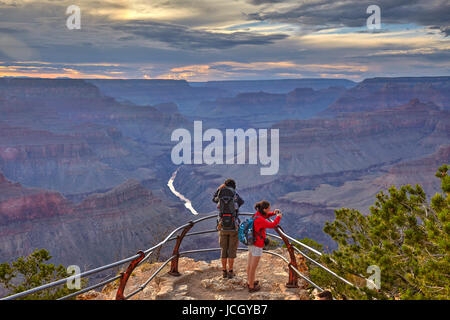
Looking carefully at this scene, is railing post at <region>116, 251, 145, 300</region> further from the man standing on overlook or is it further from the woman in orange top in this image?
the man standing on overlook

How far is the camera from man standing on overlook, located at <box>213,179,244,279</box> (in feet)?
25.7

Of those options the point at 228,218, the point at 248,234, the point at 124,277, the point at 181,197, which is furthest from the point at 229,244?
the point at 181,197

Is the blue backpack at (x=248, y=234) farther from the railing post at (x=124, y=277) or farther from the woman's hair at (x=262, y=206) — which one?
the railing post at (x=124, y=277)

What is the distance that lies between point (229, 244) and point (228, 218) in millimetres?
564

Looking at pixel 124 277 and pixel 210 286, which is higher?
pixel 124 277

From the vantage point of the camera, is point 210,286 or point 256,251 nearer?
point 256,251

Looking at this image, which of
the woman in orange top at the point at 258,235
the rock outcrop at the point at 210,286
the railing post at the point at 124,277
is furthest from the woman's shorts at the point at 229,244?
the railing post at the point at 124,277

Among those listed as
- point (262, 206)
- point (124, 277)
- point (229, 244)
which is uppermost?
point (262, 206)

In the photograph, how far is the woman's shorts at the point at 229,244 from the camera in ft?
26.3

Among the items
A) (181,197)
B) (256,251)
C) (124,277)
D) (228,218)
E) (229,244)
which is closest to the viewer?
(124,277)

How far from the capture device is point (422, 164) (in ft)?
341

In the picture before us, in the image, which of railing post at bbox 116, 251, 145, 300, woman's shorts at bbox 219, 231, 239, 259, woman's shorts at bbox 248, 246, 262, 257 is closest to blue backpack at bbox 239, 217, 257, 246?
→ woman's shorts at bbox 248, 246, 262, 257

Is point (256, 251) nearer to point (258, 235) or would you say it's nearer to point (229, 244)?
point (258, 235)

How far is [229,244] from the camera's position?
26.4 feet
